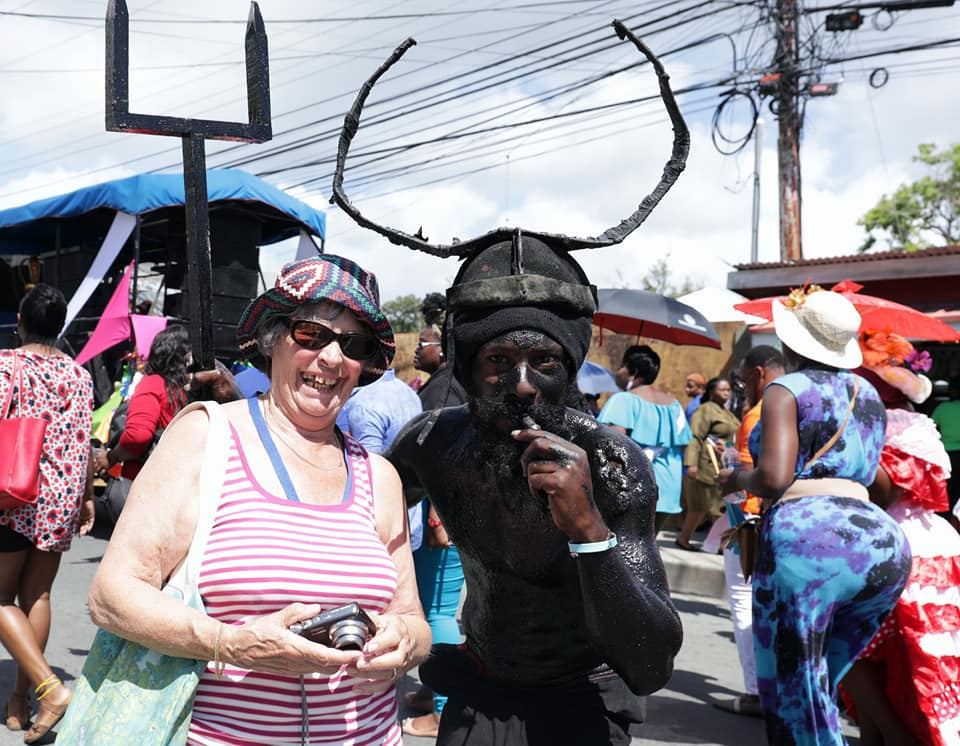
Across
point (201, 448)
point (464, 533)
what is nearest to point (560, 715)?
point (464, 533)

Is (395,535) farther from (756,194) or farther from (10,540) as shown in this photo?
(756,194)

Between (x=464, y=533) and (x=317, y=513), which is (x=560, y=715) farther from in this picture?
(x=317, y=513)

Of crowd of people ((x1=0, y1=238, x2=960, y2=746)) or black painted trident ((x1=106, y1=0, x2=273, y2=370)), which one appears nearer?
crowd of people ((x1=0, y1=238, x2=960, y2=746))

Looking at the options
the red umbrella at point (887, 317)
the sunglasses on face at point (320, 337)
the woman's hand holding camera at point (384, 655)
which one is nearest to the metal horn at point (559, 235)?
the sunglasses on face at point (320, 337)

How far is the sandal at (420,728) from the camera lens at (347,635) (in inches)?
122

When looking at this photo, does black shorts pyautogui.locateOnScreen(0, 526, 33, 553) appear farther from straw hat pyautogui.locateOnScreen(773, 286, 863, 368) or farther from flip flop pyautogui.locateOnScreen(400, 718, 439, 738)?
straw hat pyautogui.locateOnScreen(773, 286, 863, 368)

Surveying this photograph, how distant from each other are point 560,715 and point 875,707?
259 centimetres

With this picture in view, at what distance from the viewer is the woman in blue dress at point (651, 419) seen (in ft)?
24.7

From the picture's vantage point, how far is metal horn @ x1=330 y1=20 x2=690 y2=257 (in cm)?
213

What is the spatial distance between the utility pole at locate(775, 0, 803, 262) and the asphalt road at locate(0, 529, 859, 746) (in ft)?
28.7

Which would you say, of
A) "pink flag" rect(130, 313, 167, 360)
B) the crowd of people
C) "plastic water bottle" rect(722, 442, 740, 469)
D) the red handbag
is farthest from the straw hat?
"pink flag" rect(130, 313, 167, 360)

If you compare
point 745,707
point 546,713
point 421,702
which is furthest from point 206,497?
point 745,707

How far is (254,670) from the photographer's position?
1832 millimetres

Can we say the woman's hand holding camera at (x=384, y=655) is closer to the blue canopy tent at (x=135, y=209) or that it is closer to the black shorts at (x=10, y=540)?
the black shorts at (x=10, y=540)
